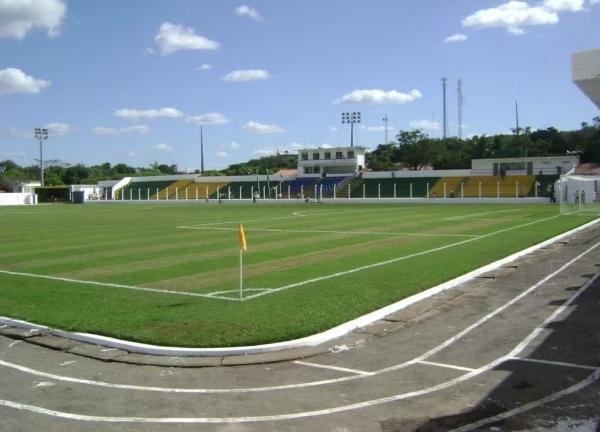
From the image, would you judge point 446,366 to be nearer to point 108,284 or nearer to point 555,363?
point 555,363

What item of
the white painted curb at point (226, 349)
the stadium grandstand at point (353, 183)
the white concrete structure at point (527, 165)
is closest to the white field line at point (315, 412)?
the white painted curb at point (226, 349)

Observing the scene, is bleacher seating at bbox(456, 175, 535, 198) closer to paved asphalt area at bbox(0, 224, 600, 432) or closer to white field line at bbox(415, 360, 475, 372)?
paved asphalt area at bbox(0, 224, 600, 432)

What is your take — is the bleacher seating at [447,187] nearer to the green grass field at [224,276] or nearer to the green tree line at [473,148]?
the green tree line at [473,148]

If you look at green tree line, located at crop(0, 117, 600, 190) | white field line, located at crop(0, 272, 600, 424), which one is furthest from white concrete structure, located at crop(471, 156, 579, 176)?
white field line, located at crop(0, 272, 600, 424)

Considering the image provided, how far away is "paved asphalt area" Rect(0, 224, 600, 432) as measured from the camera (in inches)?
229

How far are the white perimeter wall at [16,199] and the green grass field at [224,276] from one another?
240 ft

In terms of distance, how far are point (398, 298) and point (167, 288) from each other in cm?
516

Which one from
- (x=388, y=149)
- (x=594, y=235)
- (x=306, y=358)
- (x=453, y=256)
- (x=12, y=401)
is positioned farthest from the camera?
(x=388, y=149)

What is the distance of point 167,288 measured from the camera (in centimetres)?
1326

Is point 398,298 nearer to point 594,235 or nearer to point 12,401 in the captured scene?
point 12,401

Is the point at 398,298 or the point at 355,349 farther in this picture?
the point at 398,298

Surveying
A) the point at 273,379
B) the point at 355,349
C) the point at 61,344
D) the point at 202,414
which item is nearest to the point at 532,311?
the point at 355,349

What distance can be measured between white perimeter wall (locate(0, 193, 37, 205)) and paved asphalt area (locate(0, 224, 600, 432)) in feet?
309

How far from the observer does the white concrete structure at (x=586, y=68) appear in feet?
47.0
